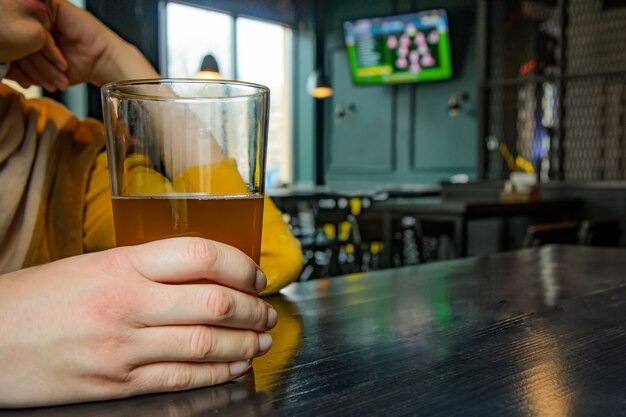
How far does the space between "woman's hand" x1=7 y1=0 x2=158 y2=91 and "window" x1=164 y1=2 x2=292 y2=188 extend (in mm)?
6138

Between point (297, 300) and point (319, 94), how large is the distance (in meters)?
7.50

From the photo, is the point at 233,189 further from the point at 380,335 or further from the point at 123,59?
the point at 123,59

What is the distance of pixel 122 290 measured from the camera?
40cm

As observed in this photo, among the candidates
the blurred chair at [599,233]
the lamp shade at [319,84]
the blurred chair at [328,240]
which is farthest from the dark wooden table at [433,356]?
the lamp shade at [319,84]

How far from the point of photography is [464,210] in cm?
336

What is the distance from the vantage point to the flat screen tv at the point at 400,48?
7.57 m

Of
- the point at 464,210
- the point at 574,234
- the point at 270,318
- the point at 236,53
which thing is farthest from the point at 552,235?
the point at 236,53

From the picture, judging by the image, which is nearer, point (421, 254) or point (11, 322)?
point (11, 322)

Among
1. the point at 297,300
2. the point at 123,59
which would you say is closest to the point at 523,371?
the point at 297,300

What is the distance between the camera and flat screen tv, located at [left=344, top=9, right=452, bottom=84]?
7.57m

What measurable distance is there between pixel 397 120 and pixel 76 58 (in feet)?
25.0

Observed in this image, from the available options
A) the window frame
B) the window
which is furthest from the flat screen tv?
the window

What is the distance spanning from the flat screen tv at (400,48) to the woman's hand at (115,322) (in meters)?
7.57

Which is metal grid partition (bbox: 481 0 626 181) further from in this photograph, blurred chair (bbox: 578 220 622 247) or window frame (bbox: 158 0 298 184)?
window frame (bbox: 158 0 298 184)
